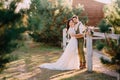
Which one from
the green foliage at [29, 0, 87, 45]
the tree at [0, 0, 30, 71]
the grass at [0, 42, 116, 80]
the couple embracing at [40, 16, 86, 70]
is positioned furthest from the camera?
the green foliage at [29, 0, 87, 45]

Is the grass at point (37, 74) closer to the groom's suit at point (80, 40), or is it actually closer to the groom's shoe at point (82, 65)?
the groom's shoe at point (82, 65)

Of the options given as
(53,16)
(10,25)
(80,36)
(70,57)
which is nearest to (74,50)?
(70,57)

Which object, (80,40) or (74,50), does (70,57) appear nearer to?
(74,50)

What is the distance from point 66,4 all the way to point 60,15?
2.62 ft

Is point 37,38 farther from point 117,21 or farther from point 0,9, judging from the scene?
point 0,9

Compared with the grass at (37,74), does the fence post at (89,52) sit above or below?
above

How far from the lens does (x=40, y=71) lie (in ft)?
36.1


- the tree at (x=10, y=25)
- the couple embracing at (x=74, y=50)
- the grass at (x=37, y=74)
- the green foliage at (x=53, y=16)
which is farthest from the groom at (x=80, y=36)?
the green foliage at (x=53, y=16)

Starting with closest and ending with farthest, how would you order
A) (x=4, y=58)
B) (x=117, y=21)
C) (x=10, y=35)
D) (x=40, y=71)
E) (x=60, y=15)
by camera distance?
(x=10, y=35)
(x=4, y=58)
(x=117, y=21)
(x=40, y=71)
(x=60, y=15)

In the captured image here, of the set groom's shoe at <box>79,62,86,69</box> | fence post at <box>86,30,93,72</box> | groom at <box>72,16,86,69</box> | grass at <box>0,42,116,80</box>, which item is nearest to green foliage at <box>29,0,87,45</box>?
grass at <box>0,42,116,80</box>

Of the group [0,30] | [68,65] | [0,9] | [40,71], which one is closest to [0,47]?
[0,30]

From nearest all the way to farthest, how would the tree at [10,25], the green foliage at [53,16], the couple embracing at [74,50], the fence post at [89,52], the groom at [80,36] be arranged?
the tree at [10,25] < the fence post at [89,52] < the groom at [80,36] < the couple embracing at [74,50] < the green foliage at [53,16]

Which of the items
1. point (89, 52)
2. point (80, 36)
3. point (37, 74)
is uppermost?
point (80, 36)

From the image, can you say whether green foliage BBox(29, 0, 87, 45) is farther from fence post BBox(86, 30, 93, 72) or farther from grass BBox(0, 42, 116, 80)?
fence post BBox(86, 30, 93, 72)
